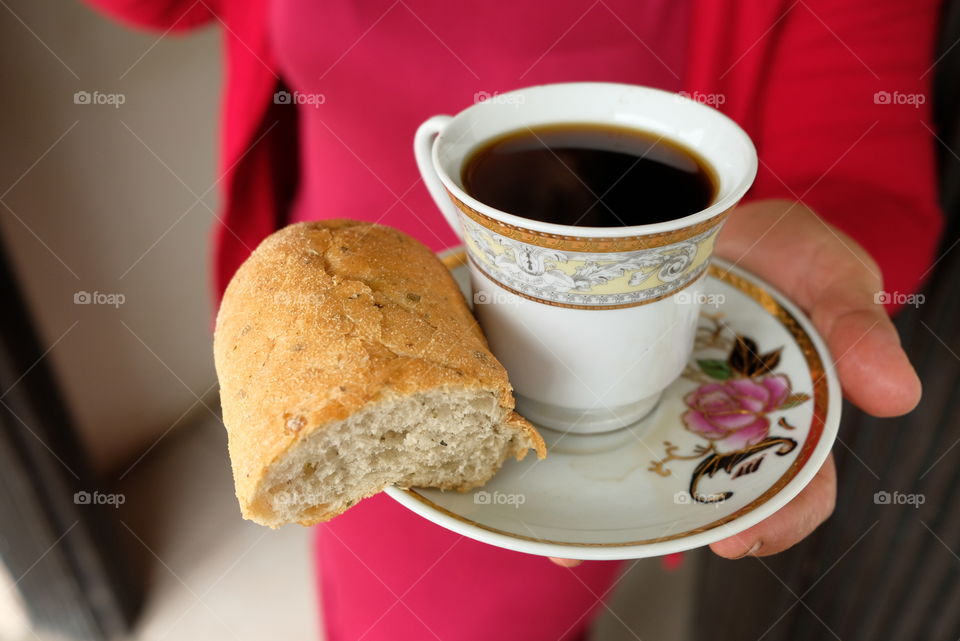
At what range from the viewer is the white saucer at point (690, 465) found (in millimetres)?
723

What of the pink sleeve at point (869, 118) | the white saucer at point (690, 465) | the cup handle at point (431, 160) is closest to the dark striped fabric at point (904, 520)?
the pink sleeve at point (869, 118)

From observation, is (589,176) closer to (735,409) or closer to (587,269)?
(587,269)

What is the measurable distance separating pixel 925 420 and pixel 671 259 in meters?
0.73

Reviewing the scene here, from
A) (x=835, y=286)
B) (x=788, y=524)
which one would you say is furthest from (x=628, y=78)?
(x=788, y=524)

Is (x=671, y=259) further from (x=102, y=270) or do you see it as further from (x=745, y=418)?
(x=102, y=270)

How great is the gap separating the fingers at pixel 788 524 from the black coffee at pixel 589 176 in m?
0.36

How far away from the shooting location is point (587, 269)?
0.72 m

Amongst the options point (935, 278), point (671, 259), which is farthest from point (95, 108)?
point (935, 278)

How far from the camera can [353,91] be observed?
1.19 meters

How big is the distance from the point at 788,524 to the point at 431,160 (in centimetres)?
59

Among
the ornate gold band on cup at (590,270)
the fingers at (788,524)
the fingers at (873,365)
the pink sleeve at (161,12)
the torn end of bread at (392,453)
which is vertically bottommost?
the fingers at (788,524)

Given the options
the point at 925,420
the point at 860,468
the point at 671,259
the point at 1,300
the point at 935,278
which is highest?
the point at 671,259

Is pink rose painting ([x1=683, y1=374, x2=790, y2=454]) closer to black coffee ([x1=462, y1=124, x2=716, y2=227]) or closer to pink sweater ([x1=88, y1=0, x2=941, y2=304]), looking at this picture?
black coffee ([x1=462, y1=124, x2=716, y2=227])

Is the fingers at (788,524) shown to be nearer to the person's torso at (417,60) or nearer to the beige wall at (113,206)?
the person's torso at (417,60)
